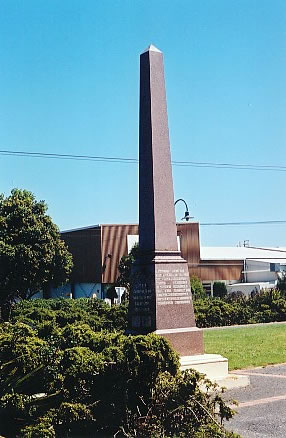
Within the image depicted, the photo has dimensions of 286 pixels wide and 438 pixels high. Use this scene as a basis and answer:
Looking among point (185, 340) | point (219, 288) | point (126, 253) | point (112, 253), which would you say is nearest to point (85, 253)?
point (112, 253)

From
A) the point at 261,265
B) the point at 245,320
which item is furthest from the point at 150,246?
the point at 261,265

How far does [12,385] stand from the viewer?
593 cm

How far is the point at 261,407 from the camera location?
8203 mm

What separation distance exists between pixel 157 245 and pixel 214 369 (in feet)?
7.69

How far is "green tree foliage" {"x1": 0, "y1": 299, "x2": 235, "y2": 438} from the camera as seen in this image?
227 inches

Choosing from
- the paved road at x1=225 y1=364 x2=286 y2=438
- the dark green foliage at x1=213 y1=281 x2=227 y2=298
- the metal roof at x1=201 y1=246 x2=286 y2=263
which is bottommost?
the paved road at x1=225 y1=364 x2=286 y2=438

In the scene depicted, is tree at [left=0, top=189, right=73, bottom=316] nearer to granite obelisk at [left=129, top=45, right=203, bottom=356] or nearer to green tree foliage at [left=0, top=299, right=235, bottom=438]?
granite obelisk at [left=129, top=45, right=203, bottom=356]

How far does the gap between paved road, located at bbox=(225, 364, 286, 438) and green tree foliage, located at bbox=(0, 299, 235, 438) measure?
93cm

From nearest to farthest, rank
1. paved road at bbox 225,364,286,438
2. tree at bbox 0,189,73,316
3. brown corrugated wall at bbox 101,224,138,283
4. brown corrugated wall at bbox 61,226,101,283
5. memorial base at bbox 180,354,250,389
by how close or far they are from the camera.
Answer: paved road at bbox 225,364,286,438
memorial base at bbox 180,354,250,389
tree at bbox 0,189,73,316
brown corrugated wall at bbox 101,224,138,283
brown corrugated wall at bbox 61,226,101,283

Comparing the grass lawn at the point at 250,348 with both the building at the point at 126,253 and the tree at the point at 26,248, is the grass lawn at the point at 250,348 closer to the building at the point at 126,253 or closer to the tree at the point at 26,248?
the tree at the point at 26,248

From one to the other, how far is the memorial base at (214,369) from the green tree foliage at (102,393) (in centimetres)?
360

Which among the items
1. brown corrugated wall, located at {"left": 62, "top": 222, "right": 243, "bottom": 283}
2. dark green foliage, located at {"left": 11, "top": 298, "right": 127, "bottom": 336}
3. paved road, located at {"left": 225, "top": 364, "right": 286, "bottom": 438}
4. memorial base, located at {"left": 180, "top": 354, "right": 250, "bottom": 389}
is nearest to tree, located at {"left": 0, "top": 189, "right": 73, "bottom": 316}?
brown corrugated wall, located at {"left": 62, "top": 222, "right": 243, "bottom": 283}

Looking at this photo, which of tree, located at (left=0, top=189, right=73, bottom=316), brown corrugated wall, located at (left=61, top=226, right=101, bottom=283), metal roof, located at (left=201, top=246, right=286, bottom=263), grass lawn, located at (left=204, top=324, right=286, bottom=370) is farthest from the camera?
metal roof, located at (left=201, top=246, right=286, bottom=263)

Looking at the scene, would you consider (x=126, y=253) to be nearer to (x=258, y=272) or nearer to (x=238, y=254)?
(x=258, y=272)
